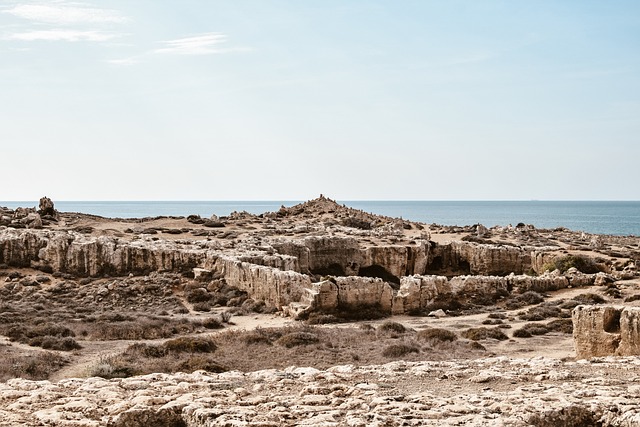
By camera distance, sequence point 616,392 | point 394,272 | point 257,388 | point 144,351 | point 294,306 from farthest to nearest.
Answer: point 394,272, point 294,306, point 144,351, point 257,388, point 616,392

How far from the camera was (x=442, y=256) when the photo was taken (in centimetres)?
3634

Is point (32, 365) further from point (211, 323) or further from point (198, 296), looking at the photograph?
point (198, 296)

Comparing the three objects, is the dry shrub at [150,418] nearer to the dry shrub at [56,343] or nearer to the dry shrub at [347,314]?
the dry shrub at [56,343]

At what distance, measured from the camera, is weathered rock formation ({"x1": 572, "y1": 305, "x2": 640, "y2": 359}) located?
12023mm

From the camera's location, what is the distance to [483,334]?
17.1 metres

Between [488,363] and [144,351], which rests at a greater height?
[488,363]

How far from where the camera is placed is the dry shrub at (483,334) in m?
16.9

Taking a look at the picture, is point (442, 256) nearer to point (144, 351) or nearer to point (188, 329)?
point (188, 329)

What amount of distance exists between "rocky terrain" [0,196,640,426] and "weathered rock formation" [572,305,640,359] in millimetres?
35

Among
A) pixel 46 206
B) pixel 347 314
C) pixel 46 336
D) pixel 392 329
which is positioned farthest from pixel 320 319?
pixel 46 206

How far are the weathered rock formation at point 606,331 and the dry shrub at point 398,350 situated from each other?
3.34 meters

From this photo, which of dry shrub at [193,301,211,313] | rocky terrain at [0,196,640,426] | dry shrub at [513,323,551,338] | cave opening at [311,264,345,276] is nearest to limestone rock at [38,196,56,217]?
rocky terrain at [0,196,640,426]

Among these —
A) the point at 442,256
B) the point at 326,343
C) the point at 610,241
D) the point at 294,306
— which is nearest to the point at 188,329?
the point at 294,306

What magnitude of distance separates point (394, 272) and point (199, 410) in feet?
90.0
